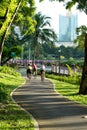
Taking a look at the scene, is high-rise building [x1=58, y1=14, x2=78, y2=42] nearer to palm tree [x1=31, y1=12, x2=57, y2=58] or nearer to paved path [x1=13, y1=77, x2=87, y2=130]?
palm tree [x1=31, y1=12, x2=57, y2=58]

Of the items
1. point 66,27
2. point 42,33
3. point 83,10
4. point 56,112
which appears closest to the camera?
point 56,112

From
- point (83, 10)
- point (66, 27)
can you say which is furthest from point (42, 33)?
point (66, 27)

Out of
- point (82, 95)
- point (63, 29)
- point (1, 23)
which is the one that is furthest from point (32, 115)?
point (63, 29)

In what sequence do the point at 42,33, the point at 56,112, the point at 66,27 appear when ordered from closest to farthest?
1. the point at 56,112
2. the point at 42,33
3. the point at 66,27

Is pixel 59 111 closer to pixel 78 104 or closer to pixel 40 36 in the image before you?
pixel 78 104

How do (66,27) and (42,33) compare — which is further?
(66,27)

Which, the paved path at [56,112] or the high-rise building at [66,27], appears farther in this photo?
the high-rise building at [66,27]

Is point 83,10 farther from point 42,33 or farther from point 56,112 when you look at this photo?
point 42,33

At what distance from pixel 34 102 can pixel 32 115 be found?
4064mm

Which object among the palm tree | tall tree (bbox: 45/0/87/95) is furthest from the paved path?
the palm tree

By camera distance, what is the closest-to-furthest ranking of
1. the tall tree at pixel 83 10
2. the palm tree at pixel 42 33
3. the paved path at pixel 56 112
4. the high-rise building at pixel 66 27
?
the paved path at pixel 56 112 < the tall tree at pixel 83 10 < the palm tree at pixel 42 33 < the high-rise building at pixel 66 27

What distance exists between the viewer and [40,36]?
85.7m

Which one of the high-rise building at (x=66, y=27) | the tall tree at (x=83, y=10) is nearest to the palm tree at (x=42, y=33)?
the tall tree at (x=83, y=10)

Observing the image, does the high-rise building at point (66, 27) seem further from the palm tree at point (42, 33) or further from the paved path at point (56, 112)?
the paved path at point (56, 112)
